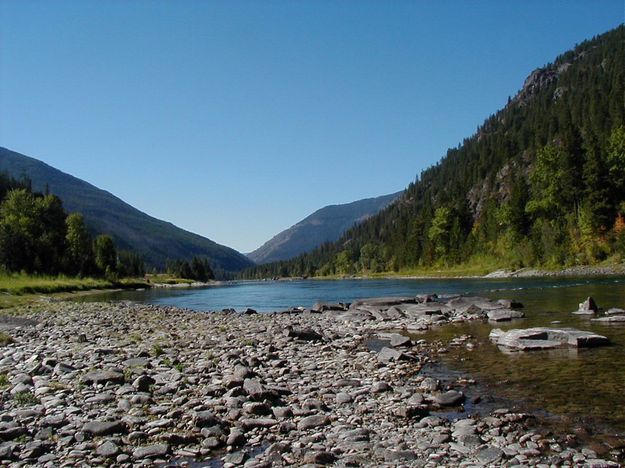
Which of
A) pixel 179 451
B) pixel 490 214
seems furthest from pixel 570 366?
pixel 490 214

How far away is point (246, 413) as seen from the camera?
1171cm

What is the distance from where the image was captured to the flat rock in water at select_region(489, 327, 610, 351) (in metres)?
19.8

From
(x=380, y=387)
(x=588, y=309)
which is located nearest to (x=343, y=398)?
(x=380, y=387)

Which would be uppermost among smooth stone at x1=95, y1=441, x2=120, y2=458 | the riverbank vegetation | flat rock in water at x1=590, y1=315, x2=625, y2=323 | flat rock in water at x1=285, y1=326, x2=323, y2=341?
the riverbank vegetation

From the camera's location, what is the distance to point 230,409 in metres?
11.8

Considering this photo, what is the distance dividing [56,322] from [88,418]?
2460 cm

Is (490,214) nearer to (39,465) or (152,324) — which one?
(152,324)

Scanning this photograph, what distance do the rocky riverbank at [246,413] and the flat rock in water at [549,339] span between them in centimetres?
374

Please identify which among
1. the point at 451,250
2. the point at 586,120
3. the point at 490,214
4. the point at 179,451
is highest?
the point at 586,120

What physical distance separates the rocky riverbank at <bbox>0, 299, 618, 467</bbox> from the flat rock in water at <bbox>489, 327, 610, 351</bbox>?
3.74 meters

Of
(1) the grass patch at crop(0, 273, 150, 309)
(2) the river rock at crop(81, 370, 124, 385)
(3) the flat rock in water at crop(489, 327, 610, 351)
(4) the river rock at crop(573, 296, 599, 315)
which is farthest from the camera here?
(1) the grass patch at crop(0, 273, 150, 309)

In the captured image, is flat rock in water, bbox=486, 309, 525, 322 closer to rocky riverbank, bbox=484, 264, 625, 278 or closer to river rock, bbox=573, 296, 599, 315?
river rock, bbox=573, 296, 599, 315

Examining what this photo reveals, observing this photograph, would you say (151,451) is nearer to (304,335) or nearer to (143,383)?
(143,383)

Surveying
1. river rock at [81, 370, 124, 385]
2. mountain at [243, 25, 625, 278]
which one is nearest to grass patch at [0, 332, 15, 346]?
river rock at [81, 370, 124, 385]
